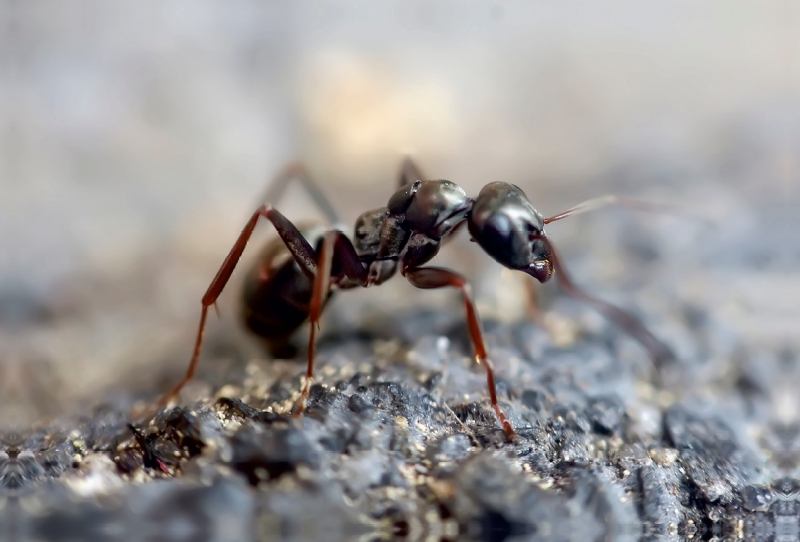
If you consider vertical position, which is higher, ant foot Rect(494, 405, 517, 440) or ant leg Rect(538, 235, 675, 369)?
ant foot Rect(494, 405, 517, 440)

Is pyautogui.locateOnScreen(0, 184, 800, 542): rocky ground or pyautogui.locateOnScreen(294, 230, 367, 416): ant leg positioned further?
pyautogui.locateOnScreen(294, 230, 367, 416): ant leg

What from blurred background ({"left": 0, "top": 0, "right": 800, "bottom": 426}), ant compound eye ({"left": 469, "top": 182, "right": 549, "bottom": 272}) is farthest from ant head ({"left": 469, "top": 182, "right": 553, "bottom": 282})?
blurred background ({"left": 0, "top": 0, "right": 800, "bottom": 426})

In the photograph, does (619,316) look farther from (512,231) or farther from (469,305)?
(469,305)

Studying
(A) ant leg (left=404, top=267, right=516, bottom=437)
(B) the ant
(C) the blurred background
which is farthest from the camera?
(C) the blurred background

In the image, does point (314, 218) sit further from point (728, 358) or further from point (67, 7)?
point (728, 358)

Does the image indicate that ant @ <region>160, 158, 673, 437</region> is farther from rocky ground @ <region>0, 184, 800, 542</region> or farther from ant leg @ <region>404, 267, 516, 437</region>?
rocky ground @ <region>0, 184, 800, 542</region>

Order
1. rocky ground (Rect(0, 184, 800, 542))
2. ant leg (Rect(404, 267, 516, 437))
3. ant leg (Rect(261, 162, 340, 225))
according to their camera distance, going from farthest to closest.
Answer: ant leg (Rect(261, 162, 340, 225))
ant leg (Rect(404, 267, 516, 437))
rocky ground (Rect(0, 184, 800, 542))

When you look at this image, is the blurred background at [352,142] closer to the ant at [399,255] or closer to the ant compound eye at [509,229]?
the ant at [399,255]
